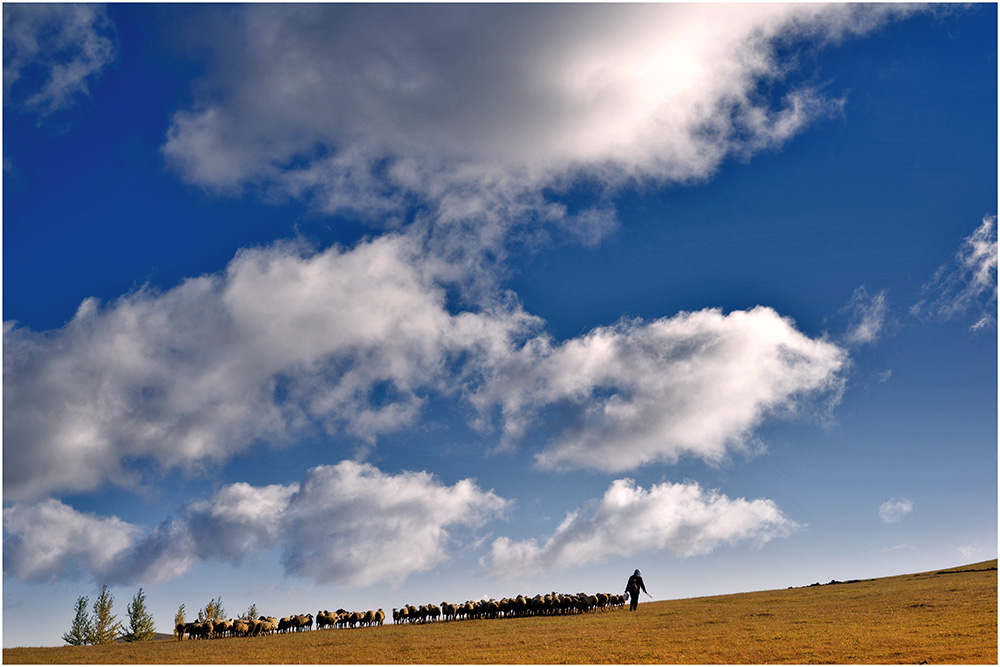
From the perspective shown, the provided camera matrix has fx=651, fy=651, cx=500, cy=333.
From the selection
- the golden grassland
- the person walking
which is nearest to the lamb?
the golden grassland

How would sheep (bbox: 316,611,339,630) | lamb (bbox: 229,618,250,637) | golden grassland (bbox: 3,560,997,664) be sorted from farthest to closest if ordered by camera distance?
sheep (bbox: 316,611,339,630)
lamb (bbox: 229,618,250,637)
golden grassland (bbox: 3,560,997,664)

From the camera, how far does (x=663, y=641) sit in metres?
34.0

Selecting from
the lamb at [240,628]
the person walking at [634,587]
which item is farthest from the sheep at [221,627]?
the person walking at [634,587]

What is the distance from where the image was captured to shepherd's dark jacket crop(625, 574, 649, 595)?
186 feet

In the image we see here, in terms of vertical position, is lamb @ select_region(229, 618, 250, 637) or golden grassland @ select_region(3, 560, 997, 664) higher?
lamb @ select_region(229, 618, 250, 637)

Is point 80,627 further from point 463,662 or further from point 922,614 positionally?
point 922,614

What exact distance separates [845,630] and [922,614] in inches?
355

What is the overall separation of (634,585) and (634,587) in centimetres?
22

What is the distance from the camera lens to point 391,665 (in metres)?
29.4

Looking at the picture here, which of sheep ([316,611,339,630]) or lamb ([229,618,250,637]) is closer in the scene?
lamb ([229,618,250,637])

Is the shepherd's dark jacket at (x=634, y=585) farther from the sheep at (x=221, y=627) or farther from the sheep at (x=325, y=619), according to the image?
the sheep at (x=221, y=627)

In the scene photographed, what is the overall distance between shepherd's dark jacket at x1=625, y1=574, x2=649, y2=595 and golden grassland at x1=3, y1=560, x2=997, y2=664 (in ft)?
20.0

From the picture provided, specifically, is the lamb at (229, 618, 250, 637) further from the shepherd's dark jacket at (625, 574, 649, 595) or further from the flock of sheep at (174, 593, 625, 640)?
the shepherd's dark jacket at (625, 574, 649, 595)

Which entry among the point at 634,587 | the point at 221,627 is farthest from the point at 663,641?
the point at 221,627
